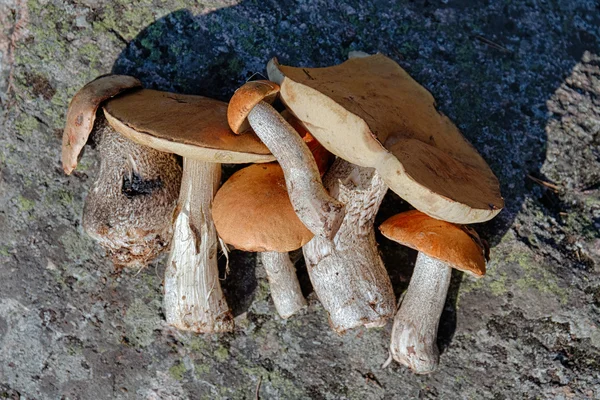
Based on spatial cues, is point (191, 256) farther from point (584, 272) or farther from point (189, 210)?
point (584, 272)

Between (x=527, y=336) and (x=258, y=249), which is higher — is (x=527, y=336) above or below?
below

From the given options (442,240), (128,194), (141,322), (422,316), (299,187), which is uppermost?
(299,187)

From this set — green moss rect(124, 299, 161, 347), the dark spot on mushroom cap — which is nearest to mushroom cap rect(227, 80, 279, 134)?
the dark spot on mushroom cap

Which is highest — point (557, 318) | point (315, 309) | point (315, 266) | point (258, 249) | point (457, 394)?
point (258, 249)

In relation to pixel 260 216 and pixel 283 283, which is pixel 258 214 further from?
pixel 283 283

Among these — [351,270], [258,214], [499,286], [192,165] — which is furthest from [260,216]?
[499,286]

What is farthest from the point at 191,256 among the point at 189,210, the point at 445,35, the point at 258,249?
the point at 445,35
